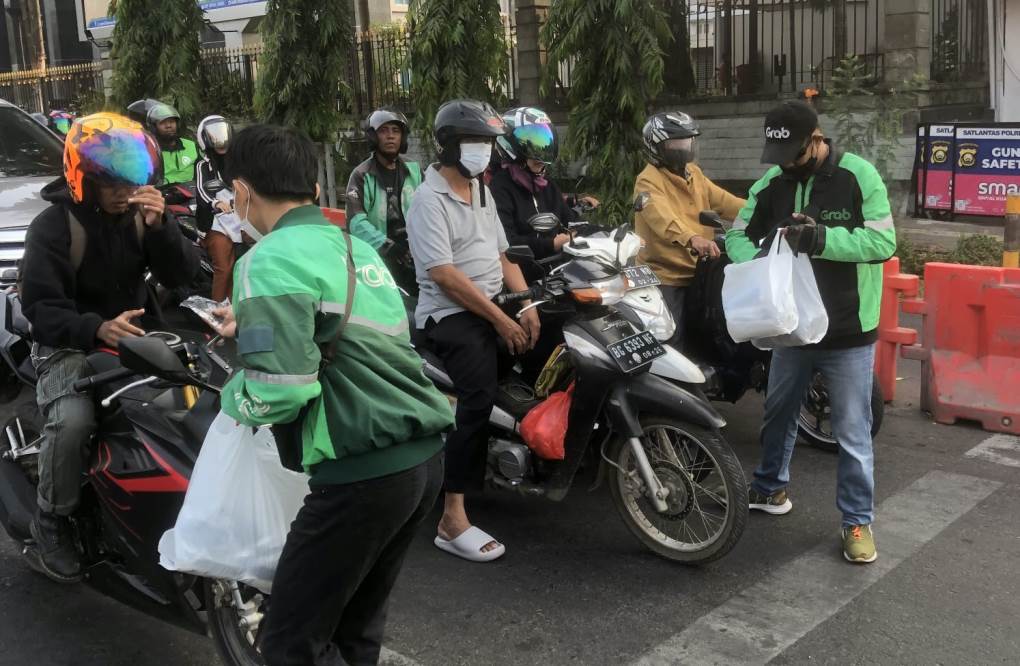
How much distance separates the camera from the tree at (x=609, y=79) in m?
10.7

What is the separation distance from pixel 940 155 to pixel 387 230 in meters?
7.28

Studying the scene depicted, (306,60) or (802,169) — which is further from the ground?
(306,60)

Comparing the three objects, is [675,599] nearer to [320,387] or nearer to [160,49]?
[320,387]

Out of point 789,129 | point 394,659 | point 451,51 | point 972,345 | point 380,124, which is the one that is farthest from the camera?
point 451,51

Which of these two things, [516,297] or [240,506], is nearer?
[240,506]

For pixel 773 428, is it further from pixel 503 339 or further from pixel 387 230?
pixel 387 230

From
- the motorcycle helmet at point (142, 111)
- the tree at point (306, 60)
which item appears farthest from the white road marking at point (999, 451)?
the tree at point (306, 60)

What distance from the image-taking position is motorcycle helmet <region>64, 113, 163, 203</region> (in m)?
3.79

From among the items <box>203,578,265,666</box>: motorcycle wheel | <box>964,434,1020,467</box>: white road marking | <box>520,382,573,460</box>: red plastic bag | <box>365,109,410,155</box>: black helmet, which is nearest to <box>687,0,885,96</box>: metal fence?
<box>365,109,410,155</box>: black helmet

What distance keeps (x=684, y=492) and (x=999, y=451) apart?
2.36 meters

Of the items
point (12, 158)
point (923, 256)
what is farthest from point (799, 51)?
point (12, 158)

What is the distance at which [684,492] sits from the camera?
4.45 metres

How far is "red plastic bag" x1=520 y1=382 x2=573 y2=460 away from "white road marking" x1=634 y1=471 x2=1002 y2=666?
937 mm

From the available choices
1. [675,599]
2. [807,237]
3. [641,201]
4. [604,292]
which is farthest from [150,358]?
[641,201]
